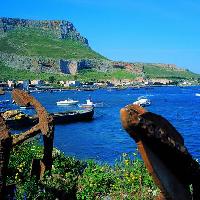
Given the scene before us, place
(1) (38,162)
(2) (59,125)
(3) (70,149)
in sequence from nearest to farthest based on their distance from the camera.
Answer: (1) (38,162) < (3) (70,149) < (2) (59,125)

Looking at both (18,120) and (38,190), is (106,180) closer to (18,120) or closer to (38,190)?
(38,190)

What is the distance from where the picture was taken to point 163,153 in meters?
5.54

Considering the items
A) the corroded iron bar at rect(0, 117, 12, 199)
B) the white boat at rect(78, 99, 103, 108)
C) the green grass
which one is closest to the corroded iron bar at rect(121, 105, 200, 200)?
the corroded iron bar at rect(0, 117, 12, 199)

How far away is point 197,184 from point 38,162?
752 cm

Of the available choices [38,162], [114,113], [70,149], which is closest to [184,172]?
[38,162]

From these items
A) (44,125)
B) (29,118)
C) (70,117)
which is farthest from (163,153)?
(70,117)

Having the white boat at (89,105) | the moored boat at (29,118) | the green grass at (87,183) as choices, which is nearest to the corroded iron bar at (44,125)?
the green grass at (87,183)

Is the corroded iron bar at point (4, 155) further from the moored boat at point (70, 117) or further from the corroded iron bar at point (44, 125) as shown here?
the moored boat at point (70, 117)

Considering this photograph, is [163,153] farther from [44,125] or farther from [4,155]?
[44,125]

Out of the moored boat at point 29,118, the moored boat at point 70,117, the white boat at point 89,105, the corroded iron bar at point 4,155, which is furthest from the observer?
the white boat at point 89,105

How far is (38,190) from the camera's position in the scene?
37.0ft

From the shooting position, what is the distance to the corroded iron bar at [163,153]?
524 centimetres

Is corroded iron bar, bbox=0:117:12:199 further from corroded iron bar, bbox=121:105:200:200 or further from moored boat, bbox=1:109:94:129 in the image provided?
moored boat, bbox=1:109:94:129

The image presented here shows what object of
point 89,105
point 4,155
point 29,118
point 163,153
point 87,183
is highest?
point 163,153
